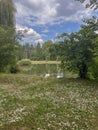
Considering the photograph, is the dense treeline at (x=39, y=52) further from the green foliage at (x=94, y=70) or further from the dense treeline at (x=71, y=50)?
the green foliage at (x=94, y=70)

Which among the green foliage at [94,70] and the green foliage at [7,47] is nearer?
the green foliage at [94,70]

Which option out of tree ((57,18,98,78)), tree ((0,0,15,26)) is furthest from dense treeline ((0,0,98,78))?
tree ((0,0,15,26))

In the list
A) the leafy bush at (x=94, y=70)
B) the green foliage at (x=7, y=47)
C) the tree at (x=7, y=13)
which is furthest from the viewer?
the tree at (x=7, y=13)

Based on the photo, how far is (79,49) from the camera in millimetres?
19047

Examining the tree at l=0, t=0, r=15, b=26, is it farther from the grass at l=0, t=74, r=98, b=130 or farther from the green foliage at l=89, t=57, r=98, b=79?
the grass at l=0, t=74, r=98, b=130

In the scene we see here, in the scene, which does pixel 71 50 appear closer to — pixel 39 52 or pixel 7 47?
pixel 7 47

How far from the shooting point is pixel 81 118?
8.00 m

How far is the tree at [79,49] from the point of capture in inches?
744

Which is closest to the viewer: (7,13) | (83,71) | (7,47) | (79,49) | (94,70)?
(79,49)

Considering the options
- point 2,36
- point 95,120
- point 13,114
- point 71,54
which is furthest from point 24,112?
point 2,36

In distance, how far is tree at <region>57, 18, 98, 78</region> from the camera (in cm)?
1889

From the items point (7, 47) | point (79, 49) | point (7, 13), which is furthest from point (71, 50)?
point (7, 13)

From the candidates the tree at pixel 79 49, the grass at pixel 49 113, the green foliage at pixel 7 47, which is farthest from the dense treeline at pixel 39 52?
the grass at pixel 49 113

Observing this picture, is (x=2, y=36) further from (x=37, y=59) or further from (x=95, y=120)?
(x=37, y=59)
